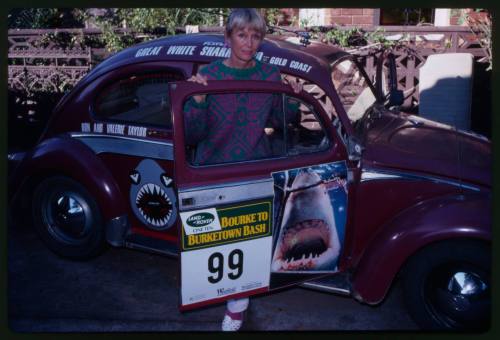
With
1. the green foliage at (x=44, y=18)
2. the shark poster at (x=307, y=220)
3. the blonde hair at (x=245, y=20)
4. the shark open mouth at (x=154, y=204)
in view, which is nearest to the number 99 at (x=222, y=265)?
the shark poster at (x=307, y=220)

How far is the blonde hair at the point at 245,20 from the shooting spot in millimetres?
3070

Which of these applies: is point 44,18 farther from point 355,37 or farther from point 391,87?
point 391,87

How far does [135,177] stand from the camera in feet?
12.7

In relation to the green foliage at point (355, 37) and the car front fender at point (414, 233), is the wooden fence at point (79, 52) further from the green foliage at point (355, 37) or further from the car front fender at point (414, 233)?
the car front fender at point (414, 233)

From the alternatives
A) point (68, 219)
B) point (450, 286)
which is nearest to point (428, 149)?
point (450, 286)

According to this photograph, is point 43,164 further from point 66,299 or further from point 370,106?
point 370,106

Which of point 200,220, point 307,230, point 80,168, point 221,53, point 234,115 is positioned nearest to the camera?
point 200,220

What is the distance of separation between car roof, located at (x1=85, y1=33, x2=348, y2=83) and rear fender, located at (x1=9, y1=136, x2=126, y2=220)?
1.85 feet

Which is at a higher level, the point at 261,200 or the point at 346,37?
the point at 346,37

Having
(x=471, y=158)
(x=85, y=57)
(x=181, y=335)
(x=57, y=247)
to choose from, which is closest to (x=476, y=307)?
(x=471, y=158)

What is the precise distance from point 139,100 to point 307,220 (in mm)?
1568

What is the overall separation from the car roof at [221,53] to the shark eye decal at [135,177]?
31.1 inches

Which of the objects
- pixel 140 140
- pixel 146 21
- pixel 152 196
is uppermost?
pixel 146 21

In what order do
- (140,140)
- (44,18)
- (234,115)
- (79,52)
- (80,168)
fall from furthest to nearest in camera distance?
(44,18) < (79,52) < (80,168) < (140,140) < (234,115)
